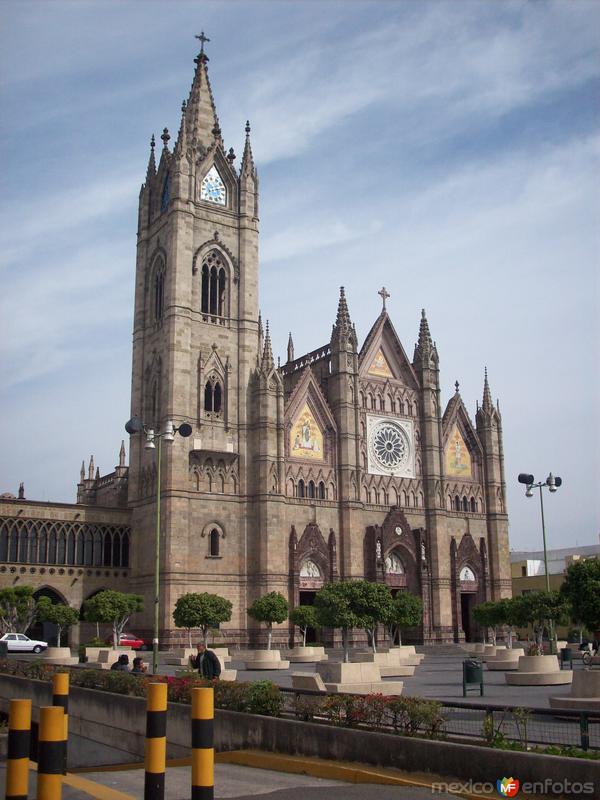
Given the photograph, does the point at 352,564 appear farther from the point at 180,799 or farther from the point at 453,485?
the point at 180,799

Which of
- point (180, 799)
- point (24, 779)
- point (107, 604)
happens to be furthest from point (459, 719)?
point (107, 604)

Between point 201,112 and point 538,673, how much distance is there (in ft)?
167

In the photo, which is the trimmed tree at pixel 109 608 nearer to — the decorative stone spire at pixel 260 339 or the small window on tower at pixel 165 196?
the decorative stone spire at pixel 260 339

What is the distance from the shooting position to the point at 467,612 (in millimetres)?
69812

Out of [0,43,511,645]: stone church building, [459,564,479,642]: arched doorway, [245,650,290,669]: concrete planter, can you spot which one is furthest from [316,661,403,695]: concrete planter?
[459,564,479,642]: arched doorway

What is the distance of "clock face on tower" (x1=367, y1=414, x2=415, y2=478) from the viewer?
67.1 meters

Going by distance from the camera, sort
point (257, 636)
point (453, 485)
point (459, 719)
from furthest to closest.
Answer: point (453, 485) < point (257, 636) < point (459, 719)

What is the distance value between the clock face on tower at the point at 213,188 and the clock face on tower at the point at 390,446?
1969cm

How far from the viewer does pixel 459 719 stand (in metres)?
12.9

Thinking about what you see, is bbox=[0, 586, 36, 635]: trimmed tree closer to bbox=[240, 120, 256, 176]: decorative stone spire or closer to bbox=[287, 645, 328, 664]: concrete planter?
bbox=[287, 645, 328, 664]: concrete planter

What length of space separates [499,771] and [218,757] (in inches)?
237

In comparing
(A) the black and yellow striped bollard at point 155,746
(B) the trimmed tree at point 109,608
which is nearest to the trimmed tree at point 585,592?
(A) the black and yellow striped bollard at point 155,746

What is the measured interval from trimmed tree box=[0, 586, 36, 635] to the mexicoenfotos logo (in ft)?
141

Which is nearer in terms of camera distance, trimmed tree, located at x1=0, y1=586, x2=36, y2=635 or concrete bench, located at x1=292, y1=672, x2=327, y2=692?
concrete bench, located at x1=292, y1=672, x2=327, y2=692
